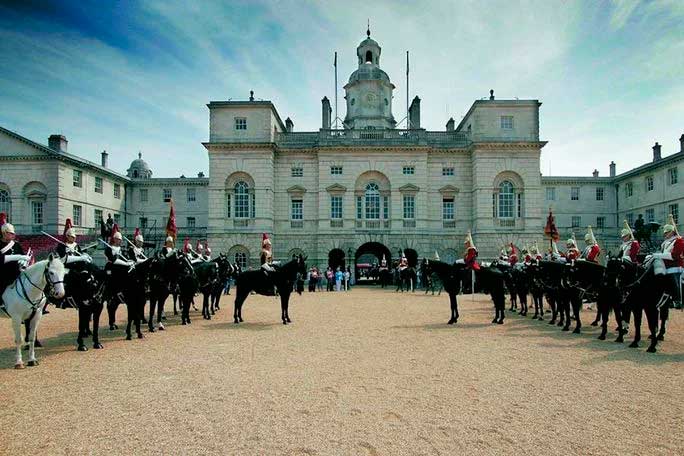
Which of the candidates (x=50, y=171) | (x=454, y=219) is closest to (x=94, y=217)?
(x=50, y=171)

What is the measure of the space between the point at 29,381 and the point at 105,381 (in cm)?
130

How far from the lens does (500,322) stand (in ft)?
47.9

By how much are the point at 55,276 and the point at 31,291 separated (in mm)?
677

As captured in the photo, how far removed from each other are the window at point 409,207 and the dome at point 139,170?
39935 mm

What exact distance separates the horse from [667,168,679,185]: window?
4042 centimetres

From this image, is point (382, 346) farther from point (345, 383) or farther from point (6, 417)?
point (6, 417)

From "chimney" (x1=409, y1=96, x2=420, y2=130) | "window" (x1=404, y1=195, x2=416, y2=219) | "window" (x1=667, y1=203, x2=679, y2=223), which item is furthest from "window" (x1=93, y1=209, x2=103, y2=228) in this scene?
"window" (x1=667, y1=203, x2=679, y2=223)

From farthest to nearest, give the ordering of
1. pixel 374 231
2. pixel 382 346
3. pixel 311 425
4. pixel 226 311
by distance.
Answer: pixel 374 231 < pixel 226 311 < pixel 382 346 < pixel 311 425

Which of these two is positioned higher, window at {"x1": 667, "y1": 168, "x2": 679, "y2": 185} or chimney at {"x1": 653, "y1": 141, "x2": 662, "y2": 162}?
chimney at {"x1": 653, "y1": 141, "x2": 662, "y2": 162}

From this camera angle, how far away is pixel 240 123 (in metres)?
37.3

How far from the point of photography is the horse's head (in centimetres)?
869

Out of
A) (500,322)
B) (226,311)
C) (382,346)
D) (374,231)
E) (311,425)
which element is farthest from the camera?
(374,231)

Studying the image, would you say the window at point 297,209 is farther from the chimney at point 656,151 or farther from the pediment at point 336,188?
the chimney at point 656,151

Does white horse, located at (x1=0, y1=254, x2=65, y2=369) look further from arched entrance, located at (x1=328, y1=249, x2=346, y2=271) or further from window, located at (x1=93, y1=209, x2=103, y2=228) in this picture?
window, located at (x1=93, y1=209, x2=103, y2=228)
